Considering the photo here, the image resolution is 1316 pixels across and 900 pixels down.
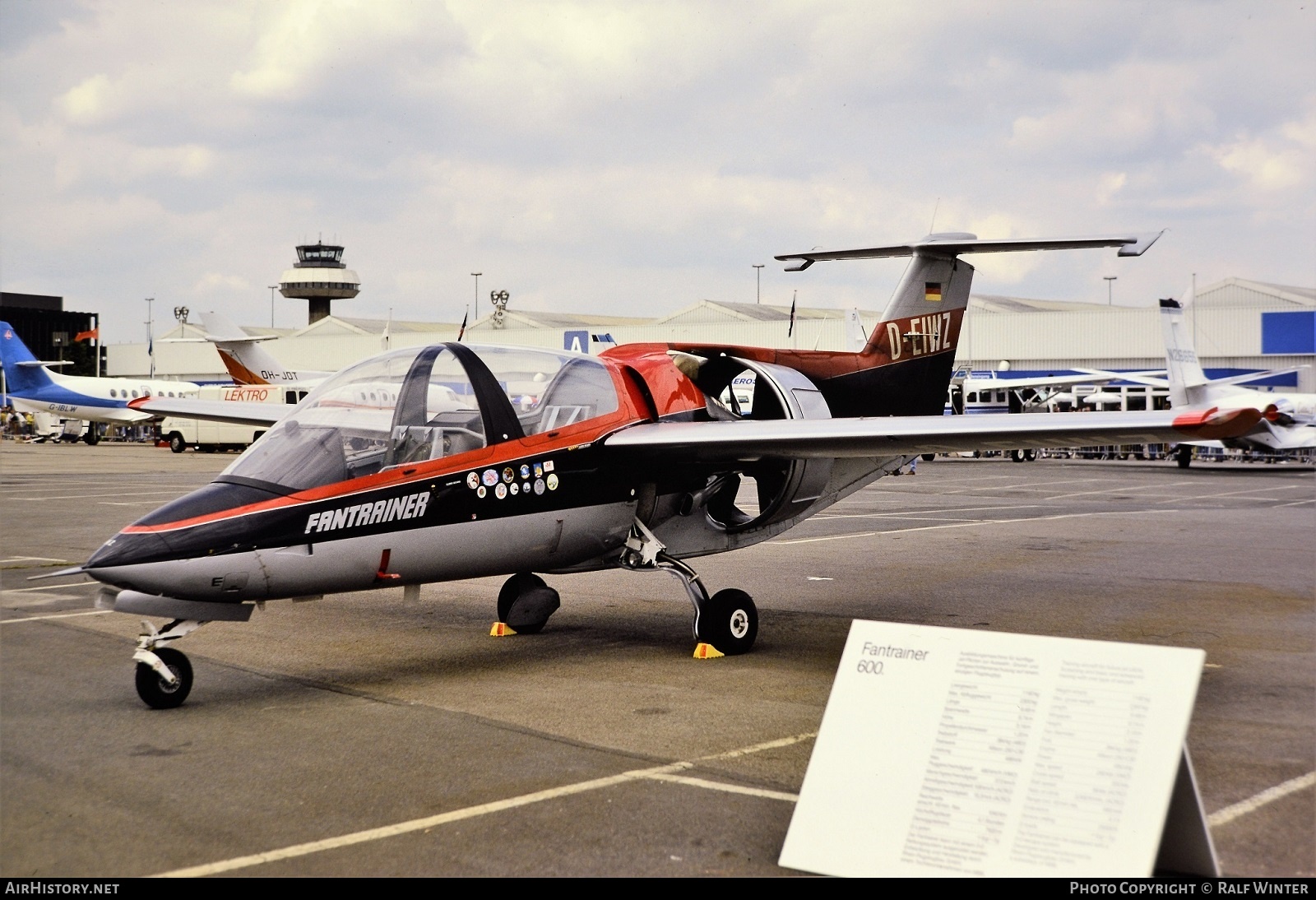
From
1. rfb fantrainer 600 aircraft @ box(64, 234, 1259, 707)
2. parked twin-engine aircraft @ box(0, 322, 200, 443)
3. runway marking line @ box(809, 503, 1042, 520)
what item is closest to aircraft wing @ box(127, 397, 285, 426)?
rfb fantrainer 600 aircraft @ box(64, 234, 1259, 707)

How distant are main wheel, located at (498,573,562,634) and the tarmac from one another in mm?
223

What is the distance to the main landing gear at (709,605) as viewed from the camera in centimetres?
951

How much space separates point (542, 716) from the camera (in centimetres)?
753

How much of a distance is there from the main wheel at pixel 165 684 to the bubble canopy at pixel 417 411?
4.10 ft

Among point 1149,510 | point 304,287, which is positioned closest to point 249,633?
point 1149,510

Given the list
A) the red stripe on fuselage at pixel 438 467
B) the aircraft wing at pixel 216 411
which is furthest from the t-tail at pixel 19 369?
the red stripe on fuselage at pixel 438 467

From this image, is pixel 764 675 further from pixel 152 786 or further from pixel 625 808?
pixel 152 786

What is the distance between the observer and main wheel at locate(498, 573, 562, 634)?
10.4 metres

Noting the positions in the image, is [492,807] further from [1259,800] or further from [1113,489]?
[1113,489]

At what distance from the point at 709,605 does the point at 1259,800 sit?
470cm

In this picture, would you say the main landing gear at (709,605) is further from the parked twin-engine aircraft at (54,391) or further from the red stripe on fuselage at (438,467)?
the parked twin-engine aircraft at (54,391)

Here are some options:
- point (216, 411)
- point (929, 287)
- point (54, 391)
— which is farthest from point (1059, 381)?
point (54, 391)

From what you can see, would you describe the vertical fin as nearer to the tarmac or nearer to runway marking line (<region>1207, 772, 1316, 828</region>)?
the tarmac
